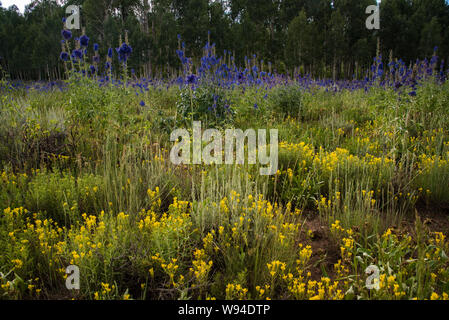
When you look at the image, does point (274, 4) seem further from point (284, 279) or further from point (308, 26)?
point (284, 279)

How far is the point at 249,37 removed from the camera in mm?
21328

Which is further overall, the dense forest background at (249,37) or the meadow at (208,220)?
the dense forest background at (249,37)

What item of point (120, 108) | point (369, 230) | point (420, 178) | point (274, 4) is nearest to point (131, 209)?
point (369, 230)

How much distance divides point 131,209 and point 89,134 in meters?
→ 2.09

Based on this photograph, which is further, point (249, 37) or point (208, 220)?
point (249, 37)

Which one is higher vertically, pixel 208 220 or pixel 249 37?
pixel 249 37

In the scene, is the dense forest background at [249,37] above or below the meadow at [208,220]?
above

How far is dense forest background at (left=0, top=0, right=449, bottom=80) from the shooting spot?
65.2ft

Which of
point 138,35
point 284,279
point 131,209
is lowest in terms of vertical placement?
point 284,279

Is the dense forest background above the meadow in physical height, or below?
above

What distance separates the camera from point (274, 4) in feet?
89.8

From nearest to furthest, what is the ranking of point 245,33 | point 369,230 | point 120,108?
point 369,230 < point 120,108 < point 245,33

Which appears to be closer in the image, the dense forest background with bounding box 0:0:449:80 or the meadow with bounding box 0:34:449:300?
the meadow with bounding box 0:34:449:300

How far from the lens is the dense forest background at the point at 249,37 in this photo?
1986 centimetres
